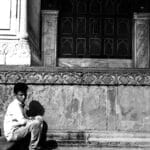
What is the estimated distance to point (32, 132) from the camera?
6.77 meters

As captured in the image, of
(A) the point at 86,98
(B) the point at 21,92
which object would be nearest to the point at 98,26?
(A) the point at 86,98

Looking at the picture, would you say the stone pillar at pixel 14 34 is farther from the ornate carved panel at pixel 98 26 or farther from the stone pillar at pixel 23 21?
the ornate carved panel at pixel 98 26

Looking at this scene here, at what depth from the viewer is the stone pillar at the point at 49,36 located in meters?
13.2

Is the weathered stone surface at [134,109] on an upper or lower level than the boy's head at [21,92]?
lower

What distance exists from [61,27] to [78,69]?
5410mm

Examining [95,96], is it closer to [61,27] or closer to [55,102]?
[55,102]

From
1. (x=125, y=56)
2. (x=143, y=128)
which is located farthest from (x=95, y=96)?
(x=125, y=56)

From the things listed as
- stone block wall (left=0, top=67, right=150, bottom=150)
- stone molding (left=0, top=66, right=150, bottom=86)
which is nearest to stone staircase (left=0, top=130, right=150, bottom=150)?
stone block wall (left=0, top=67, right=150, bottom=150)

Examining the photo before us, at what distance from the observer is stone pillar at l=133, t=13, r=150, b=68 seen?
43.5 ft

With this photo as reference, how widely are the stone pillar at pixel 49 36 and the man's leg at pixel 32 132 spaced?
6.45m

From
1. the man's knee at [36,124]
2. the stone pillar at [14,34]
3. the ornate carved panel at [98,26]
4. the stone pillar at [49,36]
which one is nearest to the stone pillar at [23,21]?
the stone pillar at [14,34]

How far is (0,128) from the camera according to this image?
802 cm

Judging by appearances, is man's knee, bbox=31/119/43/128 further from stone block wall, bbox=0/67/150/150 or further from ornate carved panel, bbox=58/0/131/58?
ornate carved panel, bbox=58/0/131/58

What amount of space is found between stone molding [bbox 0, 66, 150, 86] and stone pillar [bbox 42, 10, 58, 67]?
469 centimetres
